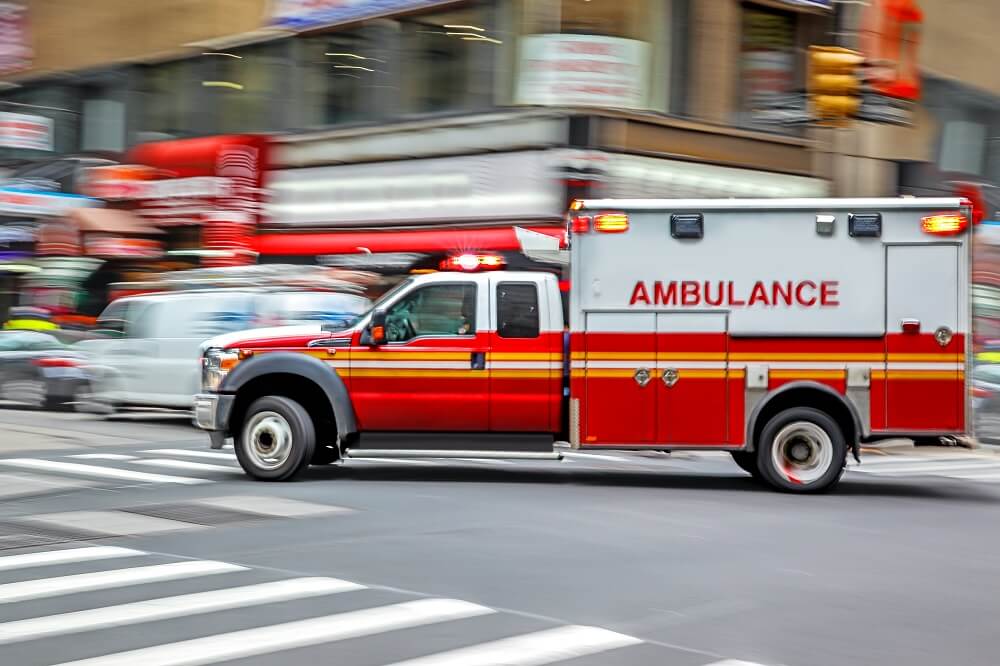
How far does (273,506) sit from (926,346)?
20.0 ft

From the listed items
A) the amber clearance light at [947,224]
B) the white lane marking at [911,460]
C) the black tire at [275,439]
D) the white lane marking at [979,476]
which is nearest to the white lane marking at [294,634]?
the black tire at [275,439]

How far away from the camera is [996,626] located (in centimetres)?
703

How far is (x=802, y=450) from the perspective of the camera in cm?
1274

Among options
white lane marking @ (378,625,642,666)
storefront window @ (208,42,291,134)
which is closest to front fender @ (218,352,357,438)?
white lane marking @ (378,625,642,666)

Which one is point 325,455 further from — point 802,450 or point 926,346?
point 926,346

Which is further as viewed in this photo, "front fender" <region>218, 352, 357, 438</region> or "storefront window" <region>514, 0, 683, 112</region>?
"storefront window" <region>514, 0, 683, 112</region>

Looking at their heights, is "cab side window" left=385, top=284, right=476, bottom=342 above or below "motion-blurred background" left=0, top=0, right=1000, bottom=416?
below

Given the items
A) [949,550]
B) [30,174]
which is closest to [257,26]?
[30,174]

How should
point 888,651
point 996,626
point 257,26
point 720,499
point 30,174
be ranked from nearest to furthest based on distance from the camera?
point 888,651 < point 996,626 < point 720,499 < point 257,26 < point 30,174

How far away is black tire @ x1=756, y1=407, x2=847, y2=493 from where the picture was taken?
41.3 ft

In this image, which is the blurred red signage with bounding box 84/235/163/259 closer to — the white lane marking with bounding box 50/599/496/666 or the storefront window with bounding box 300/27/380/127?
the storefront window with bounding box 300/27/380/127

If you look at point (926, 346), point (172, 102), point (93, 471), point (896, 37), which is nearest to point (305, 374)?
point (93, 471)

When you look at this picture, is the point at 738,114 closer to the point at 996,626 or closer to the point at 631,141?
the point at 631,141

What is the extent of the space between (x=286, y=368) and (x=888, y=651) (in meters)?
7.43
